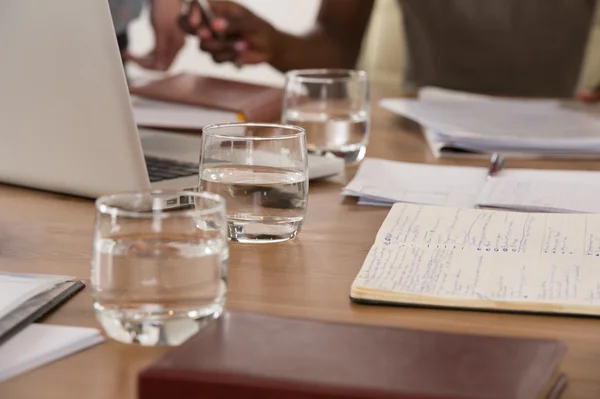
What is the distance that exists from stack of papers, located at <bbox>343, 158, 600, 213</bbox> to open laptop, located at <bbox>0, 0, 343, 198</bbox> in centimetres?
23

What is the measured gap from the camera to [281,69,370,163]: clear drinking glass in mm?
1164

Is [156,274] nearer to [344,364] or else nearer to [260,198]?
[344,364]

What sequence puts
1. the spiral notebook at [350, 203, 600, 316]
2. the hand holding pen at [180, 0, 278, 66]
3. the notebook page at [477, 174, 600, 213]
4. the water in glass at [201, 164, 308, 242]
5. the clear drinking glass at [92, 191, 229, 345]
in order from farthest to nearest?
the hand holding pen at [180, 0, 278, 66], the notebook page at [477, 174, 600, 213], the water in glass at [201, 164, 308, 242], the spiral notebook at [350, 203, 600, 316], the clear drinking glass at [92, 191, 229, 345]

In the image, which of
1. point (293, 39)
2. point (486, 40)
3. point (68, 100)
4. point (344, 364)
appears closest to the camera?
point (344, 364)

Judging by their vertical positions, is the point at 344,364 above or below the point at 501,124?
above

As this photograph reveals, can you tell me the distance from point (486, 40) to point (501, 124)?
0.89 m

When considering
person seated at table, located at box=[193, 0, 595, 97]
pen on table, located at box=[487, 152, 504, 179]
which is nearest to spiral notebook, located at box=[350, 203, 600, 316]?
pen on table, located at box=[487, 152, 504, 179]

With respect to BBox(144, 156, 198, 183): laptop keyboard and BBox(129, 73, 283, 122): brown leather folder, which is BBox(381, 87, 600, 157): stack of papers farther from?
BBox(144, 156, 198, 183): laptop keyboard

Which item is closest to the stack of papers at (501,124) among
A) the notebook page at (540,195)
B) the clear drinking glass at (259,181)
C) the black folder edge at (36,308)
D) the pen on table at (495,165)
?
the pen on table at (495,165)

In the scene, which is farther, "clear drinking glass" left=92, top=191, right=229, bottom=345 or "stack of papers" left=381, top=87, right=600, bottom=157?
"stack of papers" left=381, top=87, right=600, bottom=157

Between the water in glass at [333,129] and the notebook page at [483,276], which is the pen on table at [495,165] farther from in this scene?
the notebook page at [483,276]

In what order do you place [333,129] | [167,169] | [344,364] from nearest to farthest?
[344,364], [167,169], [333,129]

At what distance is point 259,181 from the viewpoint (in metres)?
0.75

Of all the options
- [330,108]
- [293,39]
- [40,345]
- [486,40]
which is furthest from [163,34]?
[40,345]
